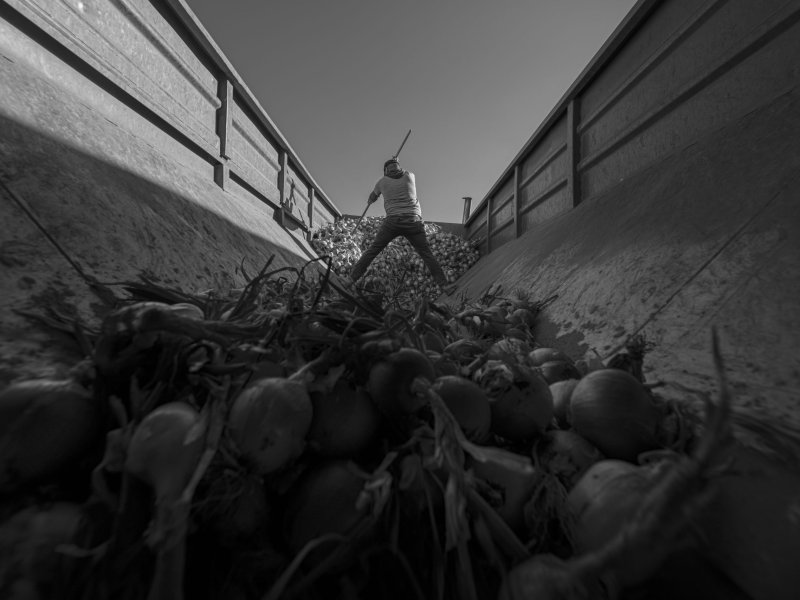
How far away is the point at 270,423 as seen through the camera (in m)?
0.53

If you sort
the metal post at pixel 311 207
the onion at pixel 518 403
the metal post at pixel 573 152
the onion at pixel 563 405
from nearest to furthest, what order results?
1. the onion at pixel 518 403
2. the onion at pixel 563 405
3. the metal post at pixel 573 152
4. the metal post at pixel 311 207

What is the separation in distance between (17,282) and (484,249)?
7472 mm

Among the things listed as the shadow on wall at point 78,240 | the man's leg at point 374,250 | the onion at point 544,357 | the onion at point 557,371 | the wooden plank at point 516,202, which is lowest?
the onion at point 557,371

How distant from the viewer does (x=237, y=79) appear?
445cm

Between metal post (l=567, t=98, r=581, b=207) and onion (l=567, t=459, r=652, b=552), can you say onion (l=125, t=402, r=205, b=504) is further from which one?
metal post (l=567, t=98, r=581, b=207)

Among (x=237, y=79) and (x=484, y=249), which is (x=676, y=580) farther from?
(x=484, y=249)

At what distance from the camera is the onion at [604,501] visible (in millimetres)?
517

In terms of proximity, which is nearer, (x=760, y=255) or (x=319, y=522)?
(x=319, y=522)

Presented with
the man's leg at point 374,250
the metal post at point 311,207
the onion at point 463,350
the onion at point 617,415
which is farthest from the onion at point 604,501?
the metal post at point 311,207

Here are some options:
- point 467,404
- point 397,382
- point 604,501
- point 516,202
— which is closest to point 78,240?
point 397,382

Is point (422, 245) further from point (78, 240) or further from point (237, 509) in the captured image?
point (237, 509)

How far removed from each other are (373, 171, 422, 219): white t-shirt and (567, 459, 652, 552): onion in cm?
584

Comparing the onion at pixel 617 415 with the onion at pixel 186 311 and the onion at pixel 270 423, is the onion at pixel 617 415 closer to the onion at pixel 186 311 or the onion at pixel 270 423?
the onion at pixel 270 423

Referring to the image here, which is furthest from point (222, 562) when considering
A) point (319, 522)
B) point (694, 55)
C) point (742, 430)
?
point (694, 55)
